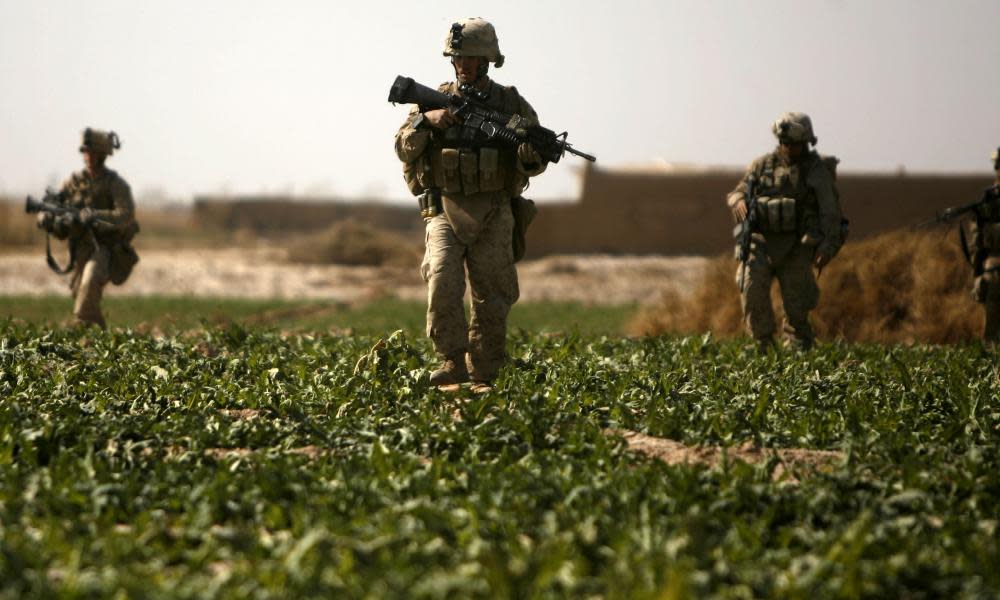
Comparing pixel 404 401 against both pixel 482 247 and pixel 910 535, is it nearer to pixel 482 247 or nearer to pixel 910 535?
pixel 482 247

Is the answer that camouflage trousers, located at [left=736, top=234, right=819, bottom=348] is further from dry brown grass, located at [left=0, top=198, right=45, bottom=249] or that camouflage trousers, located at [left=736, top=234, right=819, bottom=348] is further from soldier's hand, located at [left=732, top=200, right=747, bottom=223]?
dry brown grass, located at [left=0, top=198, right=45, bottom=249]

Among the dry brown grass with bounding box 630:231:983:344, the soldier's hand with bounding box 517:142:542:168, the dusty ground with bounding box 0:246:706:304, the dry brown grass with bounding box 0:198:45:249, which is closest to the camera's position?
the soldier's hand with bounding box 517:142:542:168

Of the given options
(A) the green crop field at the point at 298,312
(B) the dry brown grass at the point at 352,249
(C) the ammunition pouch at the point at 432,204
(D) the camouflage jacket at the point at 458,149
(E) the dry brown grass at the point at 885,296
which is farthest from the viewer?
(B) the dry brown grass at the point at 352,249

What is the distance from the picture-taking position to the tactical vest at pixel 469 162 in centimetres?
741

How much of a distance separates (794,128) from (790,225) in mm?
787

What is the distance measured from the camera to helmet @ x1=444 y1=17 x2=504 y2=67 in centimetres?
740

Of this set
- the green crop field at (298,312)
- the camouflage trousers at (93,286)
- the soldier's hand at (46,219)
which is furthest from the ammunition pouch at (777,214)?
the green crop field at (298,312)

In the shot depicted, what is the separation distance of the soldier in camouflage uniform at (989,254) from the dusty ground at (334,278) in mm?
15117

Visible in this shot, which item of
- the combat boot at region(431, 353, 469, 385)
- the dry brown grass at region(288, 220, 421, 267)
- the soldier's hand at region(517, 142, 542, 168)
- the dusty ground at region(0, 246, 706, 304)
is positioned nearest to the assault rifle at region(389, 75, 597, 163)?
the soldier's hand at region(517, 142, 542, 168)

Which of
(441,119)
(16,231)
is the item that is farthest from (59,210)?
(16,231)

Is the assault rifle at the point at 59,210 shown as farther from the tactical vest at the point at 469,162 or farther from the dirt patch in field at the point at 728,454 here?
the dirt patch in field at the point at 728,454

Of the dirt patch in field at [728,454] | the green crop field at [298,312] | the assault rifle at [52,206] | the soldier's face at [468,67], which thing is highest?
the soldier's face at [468,67]

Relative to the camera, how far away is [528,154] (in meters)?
7.35

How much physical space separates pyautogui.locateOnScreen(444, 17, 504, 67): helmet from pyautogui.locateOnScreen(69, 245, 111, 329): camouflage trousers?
546 centimetres
